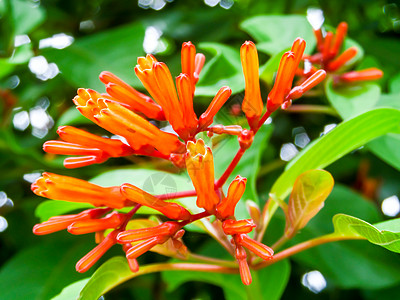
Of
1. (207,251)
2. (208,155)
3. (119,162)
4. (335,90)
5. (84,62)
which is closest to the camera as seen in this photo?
(208,155)

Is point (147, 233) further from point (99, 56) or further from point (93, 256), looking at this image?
point (99, 56)

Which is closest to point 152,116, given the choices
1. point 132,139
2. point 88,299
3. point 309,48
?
point 132,139

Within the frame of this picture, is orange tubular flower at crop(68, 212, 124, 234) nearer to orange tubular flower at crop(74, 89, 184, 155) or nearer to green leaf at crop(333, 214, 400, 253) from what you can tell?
orange tubular flower at crop(74, 89, 184, 155)

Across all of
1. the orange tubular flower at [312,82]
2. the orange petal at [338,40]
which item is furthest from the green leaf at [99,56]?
the orange tubular flower at [312,82]

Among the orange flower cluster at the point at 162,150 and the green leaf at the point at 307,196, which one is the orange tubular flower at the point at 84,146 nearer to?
the orange flower cluster at the point at 162,150

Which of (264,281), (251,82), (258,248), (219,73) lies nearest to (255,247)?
(258,248)

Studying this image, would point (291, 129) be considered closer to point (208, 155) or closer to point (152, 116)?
point (152, 116)
